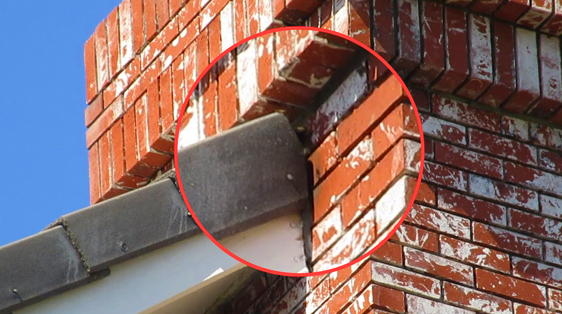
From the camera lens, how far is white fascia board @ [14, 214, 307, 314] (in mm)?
4125

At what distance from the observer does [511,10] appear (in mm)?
4188

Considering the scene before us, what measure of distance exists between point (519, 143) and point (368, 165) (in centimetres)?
59

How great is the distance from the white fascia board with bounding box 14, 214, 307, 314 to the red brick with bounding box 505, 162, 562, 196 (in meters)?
0.75

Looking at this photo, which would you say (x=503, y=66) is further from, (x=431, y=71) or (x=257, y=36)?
(x=257, y=36)

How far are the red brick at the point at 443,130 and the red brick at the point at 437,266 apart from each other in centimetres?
41

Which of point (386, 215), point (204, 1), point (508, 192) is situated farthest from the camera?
point (204, 1)

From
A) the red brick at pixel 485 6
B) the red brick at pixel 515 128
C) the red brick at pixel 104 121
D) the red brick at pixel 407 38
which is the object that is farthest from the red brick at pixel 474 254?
the red brick at pixel 104 121

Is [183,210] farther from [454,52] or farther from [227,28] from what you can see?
[454,52]

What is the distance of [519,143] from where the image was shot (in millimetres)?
4176

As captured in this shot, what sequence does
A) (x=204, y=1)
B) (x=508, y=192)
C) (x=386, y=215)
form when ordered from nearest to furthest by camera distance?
(x=386, y=215) < (x=508, y=192) < (x=204, y=1)

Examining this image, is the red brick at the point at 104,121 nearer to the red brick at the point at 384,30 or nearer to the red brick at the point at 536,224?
the red brick at the point at 384,30

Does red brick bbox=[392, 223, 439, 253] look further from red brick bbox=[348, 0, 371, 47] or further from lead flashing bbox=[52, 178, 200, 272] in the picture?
lead flashing bbox=[52, 178, 200, 272]

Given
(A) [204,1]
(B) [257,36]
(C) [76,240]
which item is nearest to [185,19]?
(A) [204,1]

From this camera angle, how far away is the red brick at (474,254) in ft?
12.8
